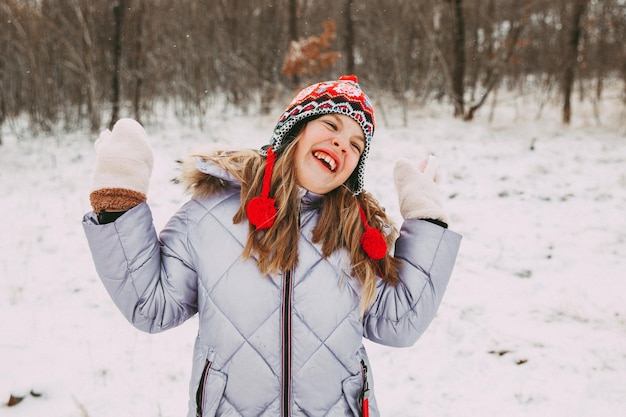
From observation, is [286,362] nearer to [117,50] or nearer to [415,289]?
[415,289]

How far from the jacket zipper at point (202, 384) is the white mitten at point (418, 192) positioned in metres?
0.75

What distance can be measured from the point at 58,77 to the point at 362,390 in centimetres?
1030

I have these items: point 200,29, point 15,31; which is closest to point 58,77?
point 15,31

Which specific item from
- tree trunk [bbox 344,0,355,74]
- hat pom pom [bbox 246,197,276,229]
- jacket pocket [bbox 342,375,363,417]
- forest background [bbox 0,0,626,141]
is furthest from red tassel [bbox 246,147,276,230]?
tree trunk [bbox 344,0,355,74]

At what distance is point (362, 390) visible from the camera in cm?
135

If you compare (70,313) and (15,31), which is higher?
(15,31)

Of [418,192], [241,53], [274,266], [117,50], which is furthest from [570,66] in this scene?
[274,266]

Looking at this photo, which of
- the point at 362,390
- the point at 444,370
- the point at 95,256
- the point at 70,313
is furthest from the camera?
the point at 70,313

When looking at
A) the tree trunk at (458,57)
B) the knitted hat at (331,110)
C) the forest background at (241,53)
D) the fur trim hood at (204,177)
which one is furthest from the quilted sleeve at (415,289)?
the tree trunk at (458,57)

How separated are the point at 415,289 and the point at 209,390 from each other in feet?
2.18

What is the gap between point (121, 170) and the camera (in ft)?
3.99

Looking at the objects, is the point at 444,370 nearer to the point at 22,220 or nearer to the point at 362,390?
the point at 362,390

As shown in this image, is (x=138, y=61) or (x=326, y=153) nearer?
(x=326, y=153)

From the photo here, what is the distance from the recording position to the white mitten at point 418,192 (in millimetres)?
1445
